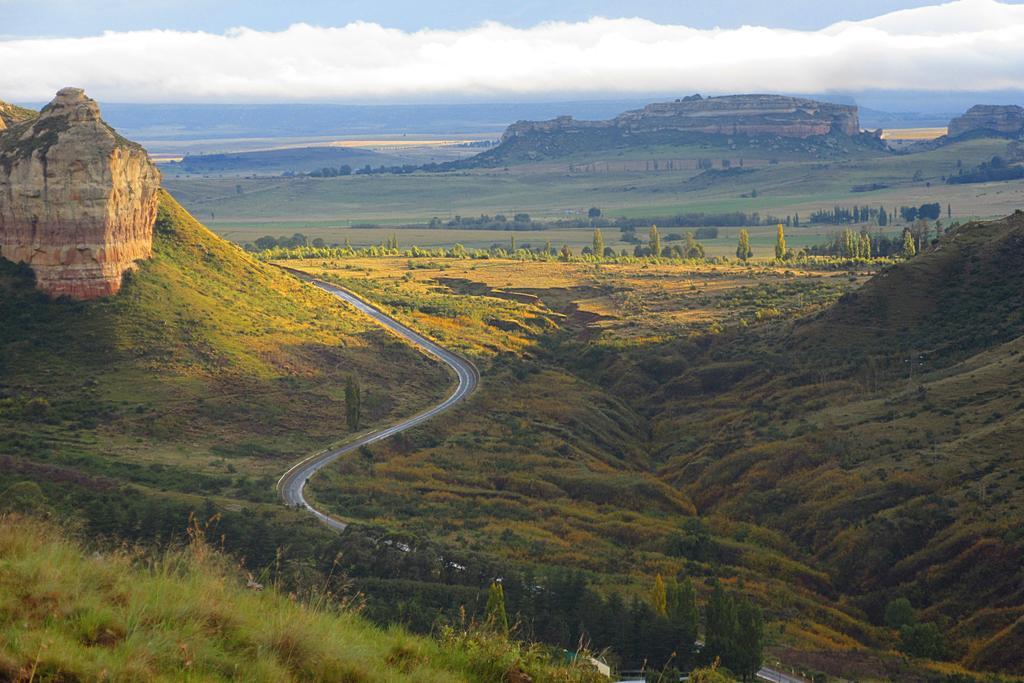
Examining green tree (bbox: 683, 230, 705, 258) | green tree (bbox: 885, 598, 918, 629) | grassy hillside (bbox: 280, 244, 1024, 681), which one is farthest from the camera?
green tree (bbox: 683, 230, 705, 258)

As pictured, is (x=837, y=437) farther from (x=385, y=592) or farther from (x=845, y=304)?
(x=385, y=592)

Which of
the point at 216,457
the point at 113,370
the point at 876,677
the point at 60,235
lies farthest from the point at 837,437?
the point at 60,235

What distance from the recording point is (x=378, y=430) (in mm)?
64438

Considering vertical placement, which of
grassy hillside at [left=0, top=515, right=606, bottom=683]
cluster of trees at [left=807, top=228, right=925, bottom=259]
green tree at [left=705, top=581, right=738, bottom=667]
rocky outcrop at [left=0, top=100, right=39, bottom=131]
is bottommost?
green tree at [left=705, top=581, right=738, bottom=667]

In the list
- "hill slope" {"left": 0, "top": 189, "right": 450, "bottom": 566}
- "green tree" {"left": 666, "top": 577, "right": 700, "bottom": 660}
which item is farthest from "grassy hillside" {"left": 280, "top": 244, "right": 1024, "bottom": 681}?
"hill slope" {"left": 0, "top": 189, "right": 450, "bottom": 566}

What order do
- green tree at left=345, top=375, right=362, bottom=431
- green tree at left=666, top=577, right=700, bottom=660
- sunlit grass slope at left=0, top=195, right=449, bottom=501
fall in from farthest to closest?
green tree at left=345, top=375, right=362, bottom=431 → sunlit grass slope at left=0, top=195, right=449, bottom=501 → green tree at left=666, top=577, right=700, bottom=660

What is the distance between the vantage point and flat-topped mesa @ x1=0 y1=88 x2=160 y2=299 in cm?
6184

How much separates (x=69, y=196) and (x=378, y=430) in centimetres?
2090

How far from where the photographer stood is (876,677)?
105ft

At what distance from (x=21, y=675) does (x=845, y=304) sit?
78.2m

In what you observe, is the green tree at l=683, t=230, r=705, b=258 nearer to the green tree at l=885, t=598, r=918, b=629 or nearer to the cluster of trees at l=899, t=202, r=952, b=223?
the cluster of trees at l=899, t=202, r=952, b=223

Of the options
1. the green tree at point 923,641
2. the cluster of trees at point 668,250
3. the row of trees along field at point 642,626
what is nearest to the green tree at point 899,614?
the green tree at point 923,641

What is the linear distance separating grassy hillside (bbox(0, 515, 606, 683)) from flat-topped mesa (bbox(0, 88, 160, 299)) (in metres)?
52.9

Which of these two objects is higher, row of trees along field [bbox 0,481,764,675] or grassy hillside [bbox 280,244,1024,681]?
row of trees along field [bbox 0,481,764,675]
